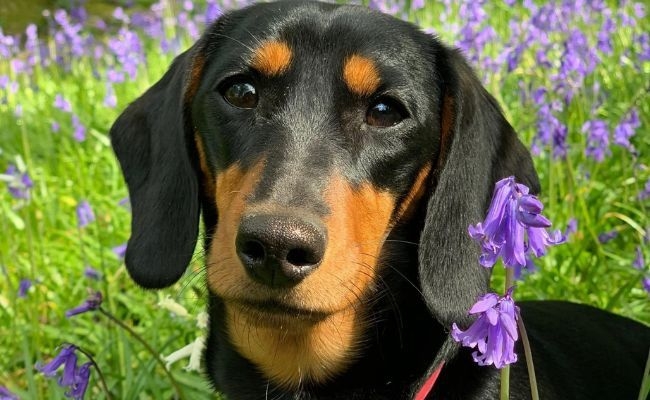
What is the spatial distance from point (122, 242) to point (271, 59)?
2641 mm

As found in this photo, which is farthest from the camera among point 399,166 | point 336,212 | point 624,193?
point 624,193

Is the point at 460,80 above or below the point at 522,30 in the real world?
above

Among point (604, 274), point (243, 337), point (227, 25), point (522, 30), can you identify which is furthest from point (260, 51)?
point (522, 30)

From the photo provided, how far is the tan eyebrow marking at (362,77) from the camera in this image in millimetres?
2553

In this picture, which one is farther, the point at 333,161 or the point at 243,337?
the point at 243,337

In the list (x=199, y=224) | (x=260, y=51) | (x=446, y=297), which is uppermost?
(x=260, y=51)

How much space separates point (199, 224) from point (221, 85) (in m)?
0.48

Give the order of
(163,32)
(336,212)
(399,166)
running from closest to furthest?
(336,212) < (399,166) < (163,32)

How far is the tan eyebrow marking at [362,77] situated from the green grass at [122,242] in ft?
2.53

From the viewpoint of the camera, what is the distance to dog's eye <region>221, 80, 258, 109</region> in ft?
8.67

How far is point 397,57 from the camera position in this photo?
2.64m

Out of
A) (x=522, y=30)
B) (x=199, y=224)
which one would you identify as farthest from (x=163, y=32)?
(x=199, y=224)

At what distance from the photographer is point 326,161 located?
7.79 ft

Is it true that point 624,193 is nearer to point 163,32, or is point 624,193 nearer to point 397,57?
point 397,57
